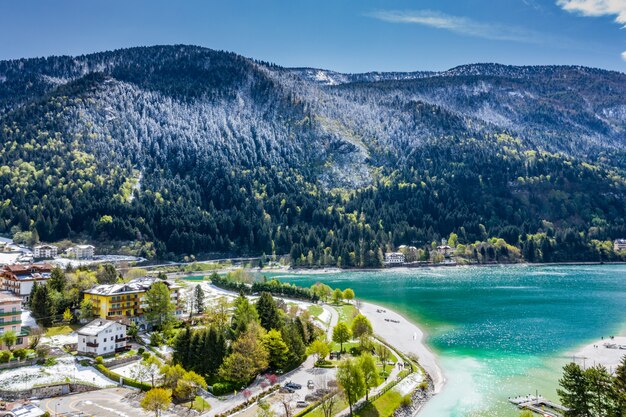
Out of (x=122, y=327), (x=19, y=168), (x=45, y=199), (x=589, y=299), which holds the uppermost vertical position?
(x=19, y=168)

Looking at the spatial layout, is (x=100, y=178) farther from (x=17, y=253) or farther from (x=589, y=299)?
(x=589, y=299)

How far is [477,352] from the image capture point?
222 feet

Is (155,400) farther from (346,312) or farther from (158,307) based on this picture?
(346,312)

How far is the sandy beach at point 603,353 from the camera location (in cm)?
6128

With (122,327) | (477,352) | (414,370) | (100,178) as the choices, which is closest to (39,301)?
(122,327)

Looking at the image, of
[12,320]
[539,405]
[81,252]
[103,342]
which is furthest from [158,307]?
[81,252]

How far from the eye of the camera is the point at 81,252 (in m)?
151

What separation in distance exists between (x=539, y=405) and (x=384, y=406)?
1415 centimetres

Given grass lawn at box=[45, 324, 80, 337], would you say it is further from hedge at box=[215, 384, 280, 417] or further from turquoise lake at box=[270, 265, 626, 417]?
turquoise lake at box=[270, 265, 626, 417]

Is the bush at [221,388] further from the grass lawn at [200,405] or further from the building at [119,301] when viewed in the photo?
the building at [119,301]

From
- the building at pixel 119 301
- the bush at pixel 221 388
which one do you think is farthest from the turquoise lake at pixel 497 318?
the building at pixel 119 301

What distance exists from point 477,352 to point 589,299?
53200 millimetres

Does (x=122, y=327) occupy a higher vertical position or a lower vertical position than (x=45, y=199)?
lower

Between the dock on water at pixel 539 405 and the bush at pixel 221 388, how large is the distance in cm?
2592
